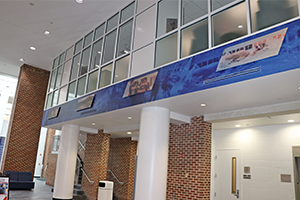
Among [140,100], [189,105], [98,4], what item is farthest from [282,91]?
[98,4]

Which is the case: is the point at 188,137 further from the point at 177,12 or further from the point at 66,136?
the point at 66,136

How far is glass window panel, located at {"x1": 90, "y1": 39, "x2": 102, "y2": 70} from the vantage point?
10766 millimetres

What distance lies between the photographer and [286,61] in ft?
15.8

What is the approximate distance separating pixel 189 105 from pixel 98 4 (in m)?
5.67

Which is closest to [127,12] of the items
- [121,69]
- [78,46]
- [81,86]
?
[121,69]

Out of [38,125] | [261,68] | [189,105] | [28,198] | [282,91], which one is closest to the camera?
[261,68]

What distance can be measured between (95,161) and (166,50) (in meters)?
8.47

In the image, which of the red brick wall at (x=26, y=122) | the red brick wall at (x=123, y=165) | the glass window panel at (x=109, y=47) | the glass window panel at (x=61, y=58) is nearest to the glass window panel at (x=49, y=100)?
the glass window panel at (x=61, y=58)

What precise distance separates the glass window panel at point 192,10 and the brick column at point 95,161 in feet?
28.0

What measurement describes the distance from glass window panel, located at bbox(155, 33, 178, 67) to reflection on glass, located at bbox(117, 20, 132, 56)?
5.71 feet

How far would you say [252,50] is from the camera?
17.6 ft

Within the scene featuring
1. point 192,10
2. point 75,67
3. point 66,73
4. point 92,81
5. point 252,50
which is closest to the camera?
point 252,50

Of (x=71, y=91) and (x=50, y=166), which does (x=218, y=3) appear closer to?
(x=71, y=91)

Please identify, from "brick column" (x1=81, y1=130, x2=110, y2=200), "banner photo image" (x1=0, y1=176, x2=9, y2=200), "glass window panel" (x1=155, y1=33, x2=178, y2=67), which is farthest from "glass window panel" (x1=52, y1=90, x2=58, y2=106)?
"glass window panel" (x1=155, y1=33, x2=178, y2=67)
